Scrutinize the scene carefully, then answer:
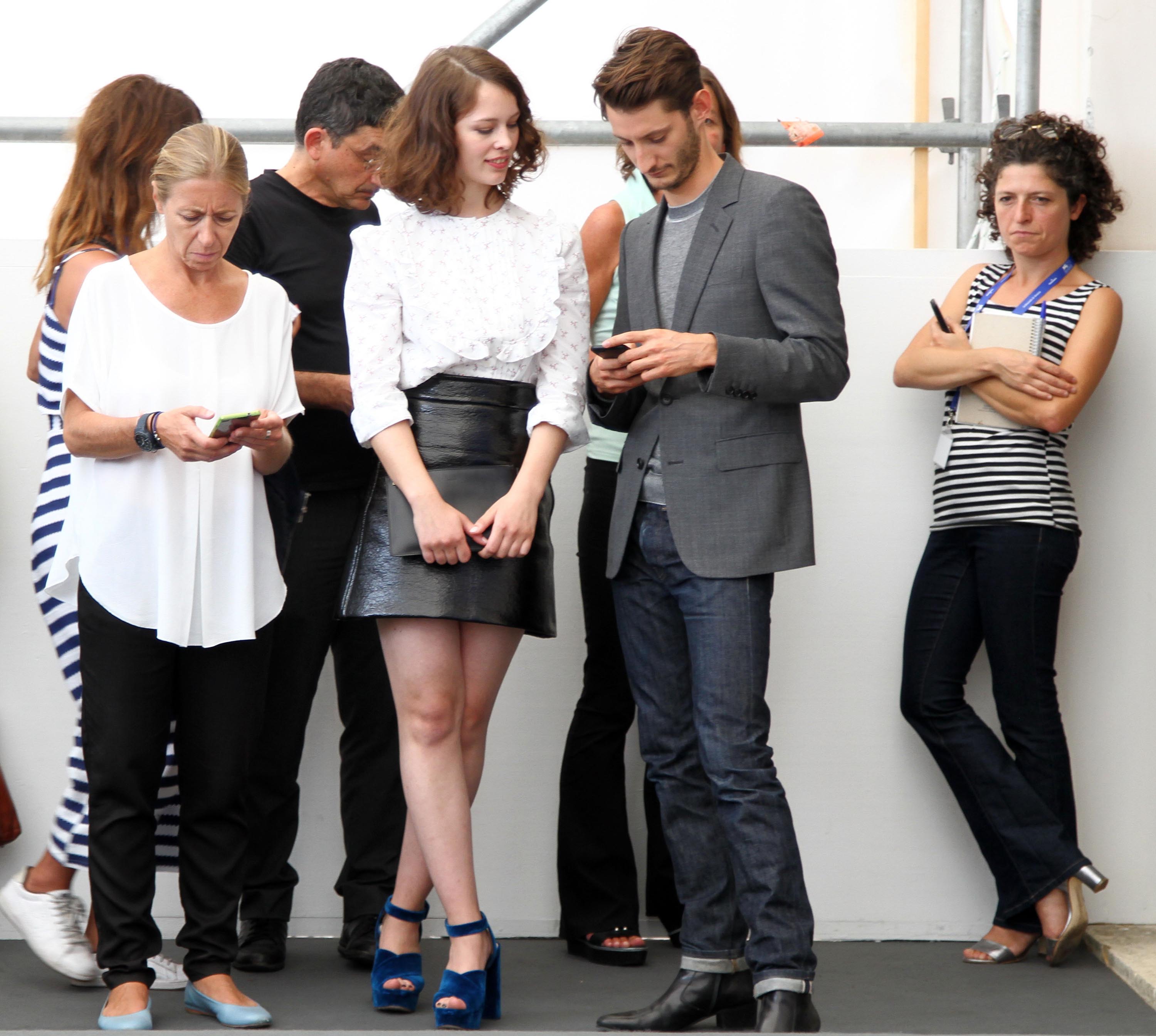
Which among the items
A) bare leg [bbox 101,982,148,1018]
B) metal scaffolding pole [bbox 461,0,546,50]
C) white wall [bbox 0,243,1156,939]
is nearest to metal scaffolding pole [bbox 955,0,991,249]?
white wall [bbox 0,243,1156,939]

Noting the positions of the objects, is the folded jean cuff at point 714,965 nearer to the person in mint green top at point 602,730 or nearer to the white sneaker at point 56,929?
the person in mint green top at point 602,730

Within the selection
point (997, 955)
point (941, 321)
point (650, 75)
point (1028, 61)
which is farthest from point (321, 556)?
point (1028, 61)

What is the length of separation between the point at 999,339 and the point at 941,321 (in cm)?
12

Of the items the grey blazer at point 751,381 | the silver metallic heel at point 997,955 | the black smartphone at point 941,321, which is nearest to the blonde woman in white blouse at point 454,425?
the grey blazer at point 751,381

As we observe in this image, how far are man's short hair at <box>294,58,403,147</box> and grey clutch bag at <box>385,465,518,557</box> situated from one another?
880 millimetres

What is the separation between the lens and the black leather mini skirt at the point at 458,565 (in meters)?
2.12

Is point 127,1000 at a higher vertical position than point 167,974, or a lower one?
higher

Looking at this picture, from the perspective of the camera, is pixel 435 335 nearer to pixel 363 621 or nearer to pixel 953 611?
pixel 363 621

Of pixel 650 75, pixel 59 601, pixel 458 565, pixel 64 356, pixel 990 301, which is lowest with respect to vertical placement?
pixel 59 601

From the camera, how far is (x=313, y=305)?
8.58ft

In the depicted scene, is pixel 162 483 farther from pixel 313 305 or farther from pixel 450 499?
pixel 313 305

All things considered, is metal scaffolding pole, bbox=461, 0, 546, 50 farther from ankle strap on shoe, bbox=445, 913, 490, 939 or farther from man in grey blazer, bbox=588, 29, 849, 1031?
ankle strap on shoe, bbox=445, 913, 490, 939

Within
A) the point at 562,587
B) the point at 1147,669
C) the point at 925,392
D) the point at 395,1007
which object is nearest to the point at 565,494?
the point at 562,587

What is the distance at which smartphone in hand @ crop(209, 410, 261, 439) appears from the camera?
199cm
